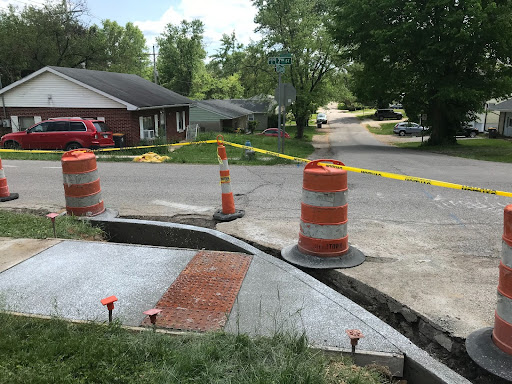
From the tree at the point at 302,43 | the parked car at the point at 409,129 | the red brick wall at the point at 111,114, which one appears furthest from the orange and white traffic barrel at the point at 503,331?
the parked car at the point at 409,129

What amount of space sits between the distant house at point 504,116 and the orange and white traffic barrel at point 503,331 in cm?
3870

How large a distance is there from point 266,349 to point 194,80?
64239mm

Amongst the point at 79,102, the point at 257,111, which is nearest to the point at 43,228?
the point at 79,102

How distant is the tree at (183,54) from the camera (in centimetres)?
6619

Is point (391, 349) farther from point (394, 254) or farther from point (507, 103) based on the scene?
point (507, 103)

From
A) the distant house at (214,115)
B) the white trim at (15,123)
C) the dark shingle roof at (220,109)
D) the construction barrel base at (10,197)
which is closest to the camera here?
the construction barrel base at (10,197)

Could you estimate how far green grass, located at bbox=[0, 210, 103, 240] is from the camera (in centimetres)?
573

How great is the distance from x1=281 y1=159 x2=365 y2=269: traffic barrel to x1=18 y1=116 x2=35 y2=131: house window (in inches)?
958

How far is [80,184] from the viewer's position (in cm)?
655

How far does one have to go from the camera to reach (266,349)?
2.98 m

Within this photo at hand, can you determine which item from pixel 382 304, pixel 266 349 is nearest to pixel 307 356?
pixel 266 349

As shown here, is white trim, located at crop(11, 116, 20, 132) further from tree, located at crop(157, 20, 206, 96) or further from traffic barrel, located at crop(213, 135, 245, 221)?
tree, located at crop(157, 20, 206, 96)

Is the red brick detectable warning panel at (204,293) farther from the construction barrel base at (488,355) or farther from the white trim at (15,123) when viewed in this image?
the white trim at (15,123)

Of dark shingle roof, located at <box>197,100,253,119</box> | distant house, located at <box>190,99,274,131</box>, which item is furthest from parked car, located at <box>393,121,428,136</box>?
dark shingle roof, located at <box>197,100,253,119</box>
